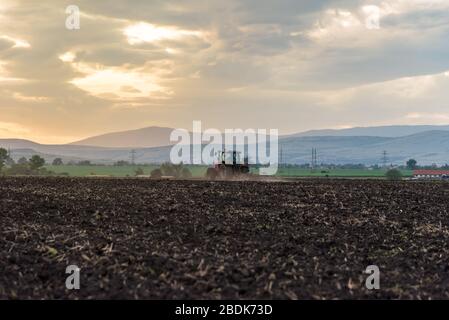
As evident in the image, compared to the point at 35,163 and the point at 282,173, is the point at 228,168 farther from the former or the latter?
the point at 282,173

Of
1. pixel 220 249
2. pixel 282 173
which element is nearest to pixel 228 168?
pixel 220 249

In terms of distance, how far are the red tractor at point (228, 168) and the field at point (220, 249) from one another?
2945 centimetres

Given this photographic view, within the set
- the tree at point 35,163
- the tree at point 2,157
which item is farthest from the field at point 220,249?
the tree at point 2,157

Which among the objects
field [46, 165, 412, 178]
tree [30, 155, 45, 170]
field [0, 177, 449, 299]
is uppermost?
tree [30, 155, 45, 170]

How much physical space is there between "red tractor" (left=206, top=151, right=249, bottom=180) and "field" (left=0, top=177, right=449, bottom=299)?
29454mm

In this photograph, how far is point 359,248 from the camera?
56.0 feet

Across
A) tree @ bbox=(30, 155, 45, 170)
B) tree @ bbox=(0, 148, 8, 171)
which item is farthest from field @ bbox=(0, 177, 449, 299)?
tree @ bbox=(0, 148, 8, 171)

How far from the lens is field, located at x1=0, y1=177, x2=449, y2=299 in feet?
41.2

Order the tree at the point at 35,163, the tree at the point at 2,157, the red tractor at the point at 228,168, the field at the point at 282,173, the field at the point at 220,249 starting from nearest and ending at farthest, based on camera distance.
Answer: the field at the point at 220,249 < the red tractor at the point at 228,168 < the tree at the point at 35,163 < the tree at the point at 2,157 < the field at the point at 282,173

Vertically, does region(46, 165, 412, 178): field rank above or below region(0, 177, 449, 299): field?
above

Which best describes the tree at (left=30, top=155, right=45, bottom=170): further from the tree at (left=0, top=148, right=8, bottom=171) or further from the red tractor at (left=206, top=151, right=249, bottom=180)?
the red tractor at (left=206, top=151, right=249, bottom=180)

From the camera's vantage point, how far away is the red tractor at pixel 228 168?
5750 cm

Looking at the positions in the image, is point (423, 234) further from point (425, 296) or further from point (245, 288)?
point (245, 288)

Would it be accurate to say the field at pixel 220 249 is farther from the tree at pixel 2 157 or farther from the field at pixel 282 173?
the tree at pixel 2 157
